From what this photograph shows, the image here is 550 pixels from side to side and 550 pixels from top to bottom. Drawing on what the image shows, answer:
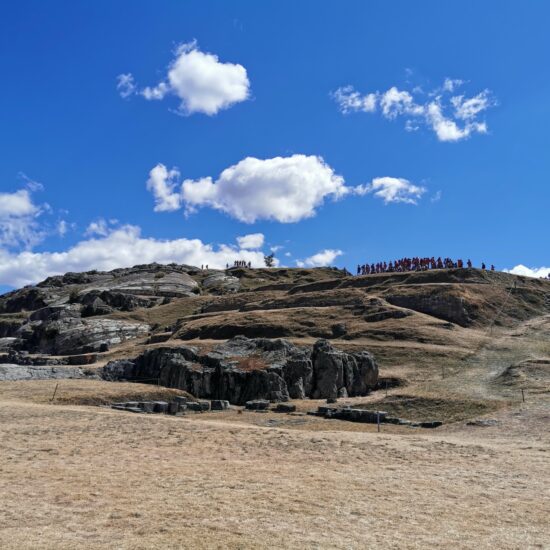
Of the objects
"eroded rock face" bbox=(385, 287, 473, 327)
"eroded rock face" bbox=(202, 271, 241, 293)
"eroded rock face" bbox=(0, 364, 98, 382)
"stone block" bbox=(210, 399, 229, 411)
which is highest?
"eroded rock face" bbox=(202, 271, 241, 293)

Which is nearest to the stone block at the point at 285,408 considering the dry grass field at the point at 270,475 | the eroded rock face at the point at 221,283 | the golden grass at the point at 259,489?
the dry grass field at the point at 270,475

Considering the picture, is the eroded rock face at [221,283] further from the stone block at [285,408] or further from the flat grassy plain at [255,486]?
the flat grassy plain at [255,486]

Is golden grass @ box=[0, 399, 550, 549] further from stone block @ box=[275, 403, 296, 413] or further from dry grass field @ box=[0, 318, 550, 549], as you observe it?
stone block @ box=[275, 403, 296, 413]

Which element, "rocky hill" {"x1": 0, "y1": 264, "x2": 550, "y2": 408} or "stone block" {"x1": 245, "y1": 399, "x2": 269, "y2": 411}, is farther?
"rocky hill" {"x1": 0, "y1": 264, "x2": 550, "y2": 408}

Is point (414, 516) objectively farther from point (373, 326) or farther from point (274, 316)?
point (274, 316)

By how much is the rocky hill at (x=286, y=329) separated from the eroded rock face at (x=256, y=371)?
0.10 metres

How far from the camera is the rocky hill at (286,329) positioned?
4744cm

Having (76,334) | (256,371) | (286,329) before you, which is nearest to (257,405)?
(256,371)

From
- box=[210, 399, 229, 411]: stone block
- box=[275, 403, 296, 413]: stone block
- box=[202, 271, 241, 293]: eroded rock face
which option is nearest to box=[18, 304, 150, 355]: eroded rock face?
box=[210, 399, 229, 411]: stone block

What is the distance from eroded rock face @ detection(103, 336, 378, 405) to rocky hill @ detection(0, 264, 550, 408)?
100 millimetres

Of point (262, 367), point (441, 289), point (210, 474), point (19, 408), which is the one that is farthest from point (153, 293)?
point (210, 474)

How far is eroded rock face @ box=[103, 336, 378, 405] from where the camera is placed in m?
45.1

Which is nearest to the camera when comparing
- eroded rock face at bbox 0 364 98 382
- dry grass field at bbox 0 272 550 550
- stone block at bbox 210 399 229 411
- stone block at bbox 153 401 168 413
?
dry grass field at bbox 0 272 550 550

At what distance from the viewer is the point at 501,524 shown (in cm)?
1245
